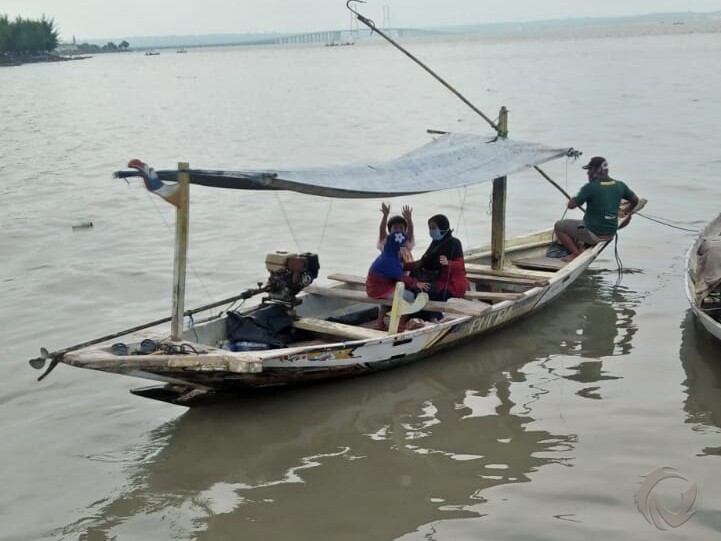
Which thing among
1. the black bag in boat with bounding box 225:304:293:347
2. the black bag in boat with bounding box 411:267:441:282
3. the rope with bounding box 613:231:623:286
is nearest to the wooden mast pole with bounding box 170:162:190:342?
the black bag in boat with bounding box 225:304:293:347

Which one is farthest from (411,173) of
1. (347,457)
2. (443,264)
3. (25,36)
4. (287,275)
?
(25,36)

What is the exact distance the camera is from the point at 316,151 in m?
23.5

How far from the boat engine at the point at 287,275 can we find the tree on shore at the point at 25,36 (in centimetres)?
9637

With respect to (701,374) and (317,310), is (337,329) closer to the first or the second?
(317,310)

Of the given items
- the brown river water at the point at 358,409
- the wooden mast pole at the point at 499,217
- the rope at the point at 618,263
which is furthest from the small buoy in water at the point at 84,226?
the rope at the point at 618,263

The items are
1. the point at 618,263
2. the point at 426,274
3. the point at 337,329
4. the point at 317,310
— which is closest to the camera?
the point at 337,329

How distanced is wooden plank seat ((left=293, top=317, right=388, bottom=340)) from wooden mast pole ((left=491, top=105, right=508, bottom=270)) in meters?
2.64

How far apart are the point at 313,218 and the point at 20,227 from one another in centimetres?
526

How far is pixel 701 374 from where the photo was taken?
739 centimetres

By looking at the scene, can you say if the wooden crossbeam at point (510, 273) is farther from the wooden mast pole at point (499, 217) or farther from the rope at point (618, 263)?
the rope at point (618, 263)

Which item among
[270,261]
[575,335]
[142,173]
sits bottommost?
[575,335]

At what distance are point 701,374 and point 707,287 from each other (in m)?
0.83

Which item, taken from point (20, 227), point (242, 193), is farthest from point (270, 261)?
point (242, 193)

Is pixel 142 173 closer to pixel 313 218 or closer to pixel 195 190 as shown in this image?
pixel 313 218
